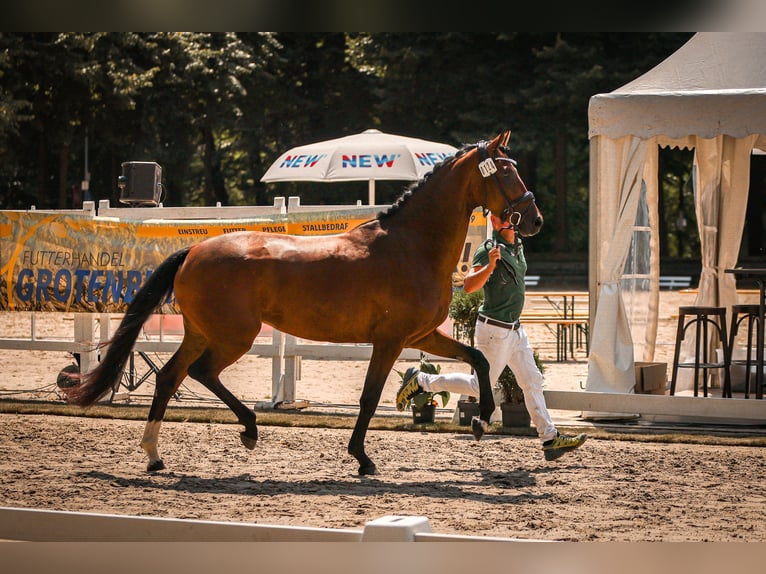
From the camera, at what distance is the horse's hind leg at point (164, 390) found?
25.4ft

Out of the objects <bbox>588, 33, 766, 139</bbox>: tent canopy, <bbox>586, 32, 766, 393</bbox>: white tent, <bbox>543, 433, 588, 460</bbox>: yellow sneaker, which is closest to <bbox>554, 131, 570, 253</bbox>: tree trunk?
<bbox>586, 32, 766, 393</bbox>: white tent

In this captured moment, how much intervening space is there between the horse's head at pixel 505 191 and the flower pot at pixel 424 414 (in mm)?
2976

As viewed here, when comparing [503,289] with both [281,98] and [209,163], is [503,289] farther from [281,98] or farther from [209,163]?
[209,163]

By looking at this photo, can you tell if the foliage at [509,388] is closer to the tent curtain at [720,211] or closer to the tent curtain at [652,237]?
the tent curtain at [652,237]

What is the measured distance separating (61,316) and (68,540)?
1850cm

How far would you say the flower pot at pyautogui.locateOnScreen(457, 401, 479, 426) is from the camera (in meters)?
9.98

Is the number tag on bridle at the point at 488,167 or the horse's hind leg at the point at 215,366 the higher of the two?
the number tag on bridle at the point at 488,167

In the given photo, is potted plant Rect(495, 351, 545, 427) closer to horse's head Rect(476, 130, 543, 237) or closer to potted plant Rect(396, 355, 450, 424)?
potted plant Rect(396, 355, 450, 424)

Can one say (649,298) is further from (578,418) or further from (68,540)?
(68,540)

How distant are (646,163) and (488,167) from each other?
430 cm

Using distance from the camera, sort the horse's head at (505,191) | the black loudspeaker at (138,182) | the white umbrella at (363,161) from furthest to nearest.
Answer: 1. the white umbrella at (363,161)
2. the black loudspeaker at (138,182)
3. the horse's head at (505,191)

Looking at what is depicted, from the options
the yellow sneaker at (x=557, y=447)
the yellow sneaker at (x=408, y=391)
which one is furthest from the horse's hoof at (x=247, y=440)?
the yellow sneaker at (x=557, y=447)

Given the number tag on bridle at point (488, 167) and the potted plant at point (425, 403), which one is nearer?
the number tag on bridle at point (488, 167)

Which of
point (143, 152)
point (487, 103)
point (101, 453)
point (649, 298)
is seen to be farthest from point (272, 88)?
point (101, 453)
